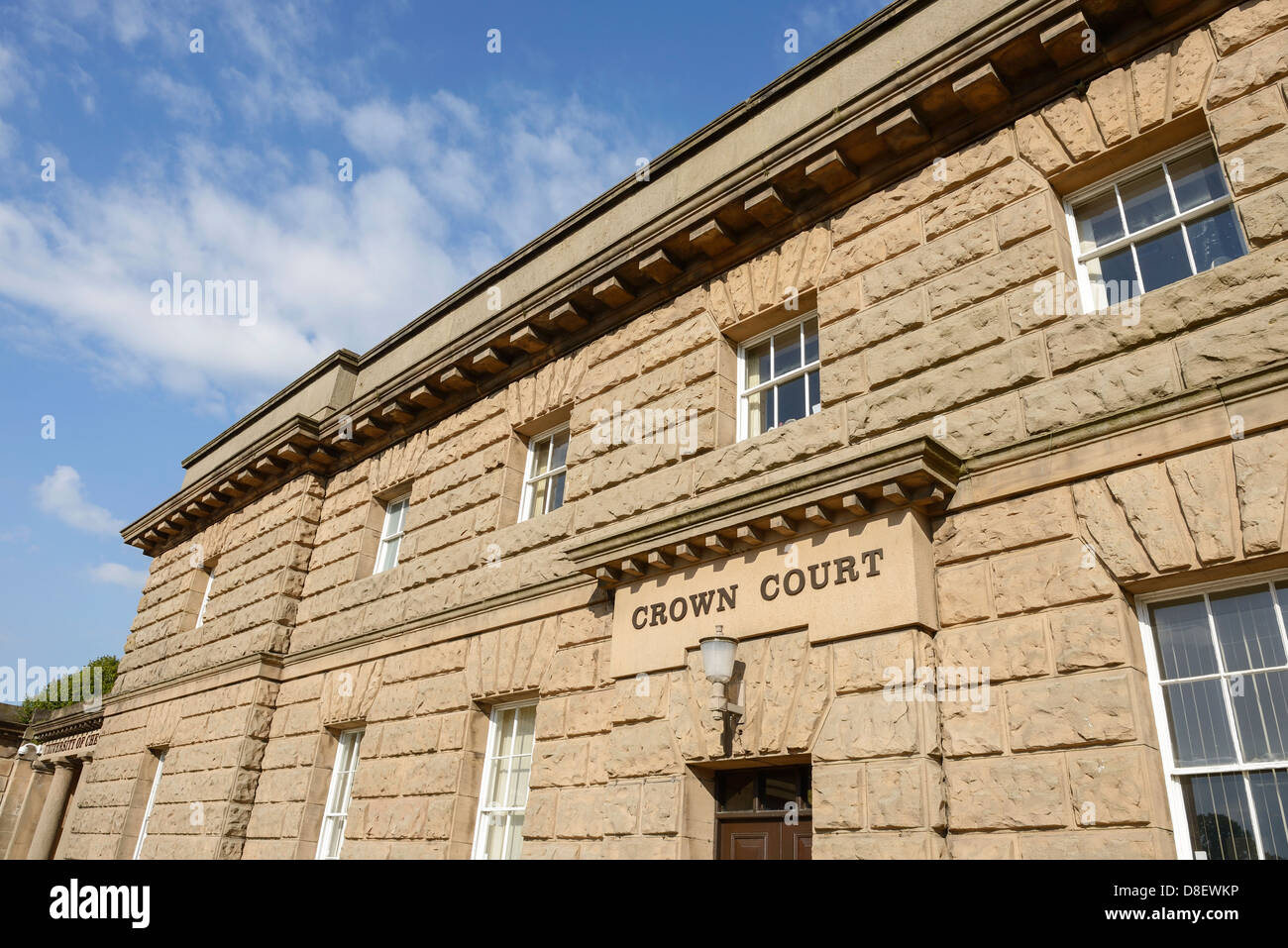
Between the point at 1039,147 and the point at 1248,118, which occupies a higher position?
the point at 1039,147

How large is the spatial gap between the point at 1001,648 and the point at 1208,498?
169 centimetres

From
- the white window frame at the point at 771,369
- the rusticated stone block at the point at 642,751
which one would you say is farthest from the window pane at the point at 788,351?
the rusticated stone block at the point at 642,751

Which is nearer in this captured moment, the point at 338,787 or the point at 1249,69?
the point at 1249,69

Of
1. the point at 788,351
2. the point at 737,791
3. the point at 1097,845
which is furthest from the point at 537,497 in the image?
the point at 1097,845

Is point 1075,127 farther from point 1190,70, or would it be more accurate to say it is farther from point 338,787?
point 338,787

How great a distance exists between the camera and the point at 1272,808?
520 centimetres

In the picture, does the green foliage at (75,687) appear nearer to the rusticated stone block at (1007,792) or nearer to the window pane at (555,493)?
the window pane at (555,493)

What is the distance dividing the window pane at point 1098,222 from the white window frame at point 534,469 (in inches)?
256

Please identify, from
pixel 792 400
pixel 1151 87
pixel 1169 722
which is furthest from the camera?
pixel 792 400

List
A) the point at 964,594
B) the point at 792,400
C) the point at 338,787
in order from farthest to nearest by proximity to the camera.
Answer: the point at 338,787
the point at 792,400
the point at 964,594

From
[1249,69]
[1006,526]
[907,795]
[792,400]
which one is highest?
[1249,69]
